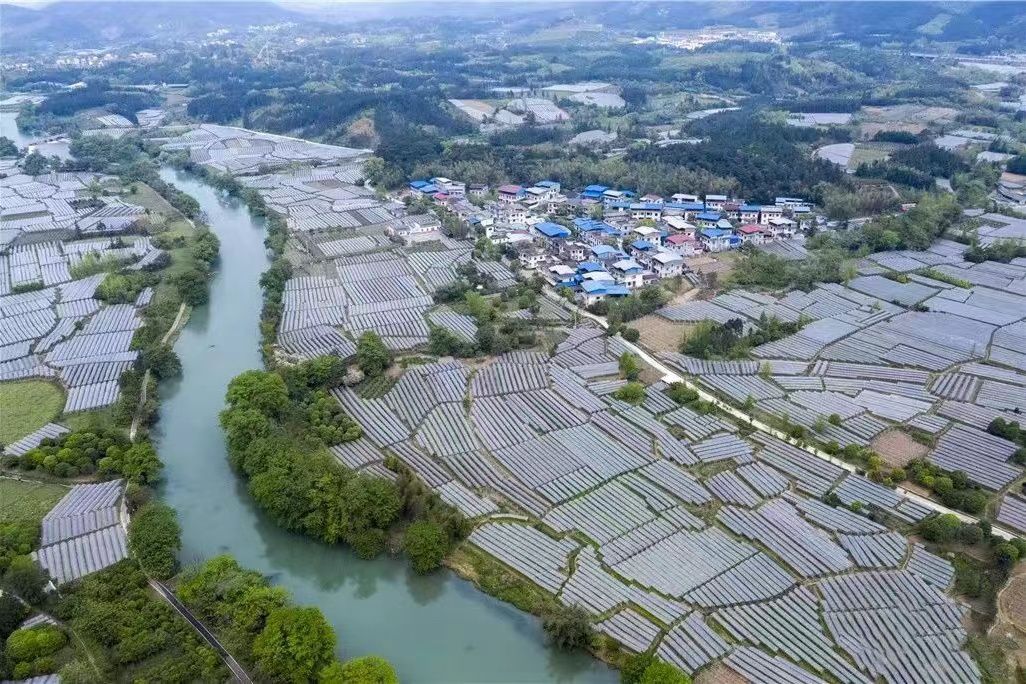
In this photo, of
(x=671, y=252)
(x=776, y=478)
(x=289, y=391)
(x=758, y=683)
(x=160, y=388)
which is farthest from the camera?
(x=671, y=252)

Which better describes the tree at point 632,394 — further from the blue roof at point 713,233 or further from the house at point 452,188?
the house at point 452,188

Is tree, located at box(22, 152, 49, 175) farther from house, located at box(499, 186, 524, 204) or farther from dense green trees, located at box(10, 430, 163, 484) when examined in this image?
dense green trees, located at box(10, 430, 163, 484)

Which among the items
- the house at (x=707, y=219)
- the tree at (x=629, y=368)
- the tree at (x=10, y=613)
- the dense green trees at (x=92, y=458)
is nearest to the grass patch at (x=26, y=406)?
the dense green trees at (x=92, y=458)

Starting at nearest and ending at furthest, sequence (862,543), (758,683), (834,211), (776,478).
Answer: (758,683) < (862,543) < (776,478) < (834,211)

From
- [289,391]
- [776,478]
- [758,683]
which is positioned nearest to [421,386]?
[289,391]

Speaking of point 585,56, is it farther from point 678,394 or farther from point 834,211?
point 678,394

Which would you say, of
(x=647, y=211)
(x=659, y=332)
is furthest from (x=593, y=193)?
(x=659, y=332)

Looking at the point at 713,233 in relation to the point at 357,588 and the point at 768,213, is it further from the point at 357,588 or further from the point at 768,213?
the point at 357,588
